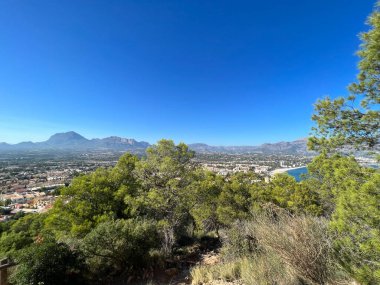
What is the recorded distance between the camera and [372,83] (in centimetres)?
357

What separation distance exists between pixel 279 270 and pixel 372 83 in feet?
12.2

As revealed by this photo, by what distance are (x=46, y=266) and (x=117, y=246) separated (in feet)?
6.24

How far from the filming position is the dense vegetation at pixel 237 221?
3.35 metres

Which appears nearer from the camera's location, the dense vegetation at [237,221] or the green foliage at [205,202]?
the dense vegetation at [237,221]

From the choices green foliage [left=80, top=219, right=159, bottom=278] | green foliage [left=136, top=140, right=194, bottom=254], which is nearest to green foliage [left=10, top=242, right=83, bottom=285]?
green foliage [left=80, top=219, right=159, bottom=278]

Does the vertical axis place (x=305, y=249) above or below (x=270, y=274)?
above

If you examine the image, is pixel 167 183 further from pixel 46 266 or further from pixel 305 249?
pixel 305 249

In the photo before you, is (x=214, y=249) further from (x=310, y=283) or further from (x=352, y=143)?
(x=352, y=143)

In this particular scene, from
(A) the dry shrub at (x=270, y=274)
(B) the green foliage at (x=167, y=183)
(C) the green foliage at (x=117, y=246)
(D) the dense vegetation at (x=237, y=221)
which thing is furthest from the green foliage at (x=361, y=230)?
(B) the green foliage at (x=167, y=183)

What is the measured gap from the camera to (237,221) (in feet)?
25.8

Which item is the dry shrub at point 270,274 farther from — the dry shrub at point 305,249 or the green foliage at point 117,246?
the green foliage at point 117,246

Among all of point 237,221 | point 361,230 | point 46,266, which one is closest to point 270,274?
point 361,230

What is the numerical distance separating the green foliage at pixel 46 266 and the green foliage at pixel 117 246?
0.56m

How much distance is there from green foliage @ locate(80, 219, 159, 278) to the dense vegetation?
0.03 metres
